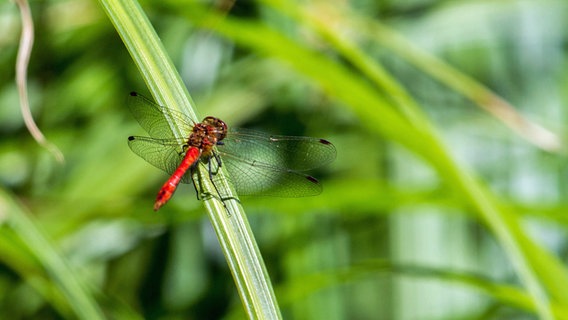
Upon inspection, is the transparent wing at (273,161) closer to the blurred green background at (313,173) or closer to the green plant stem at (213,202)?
the blurred green background at (313,173)

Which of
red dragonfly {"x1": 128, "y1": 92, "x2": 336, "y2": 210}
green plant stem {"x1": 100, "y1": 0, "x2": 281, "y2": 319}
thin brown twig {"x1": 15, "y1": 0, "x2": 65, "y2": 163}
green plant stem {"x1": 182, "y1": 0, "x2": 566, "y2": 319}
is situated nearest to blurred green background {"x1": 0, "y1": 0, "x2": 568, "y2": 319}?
green plant stem {"x1": 182, "y1": 0, "x2": 566, "y2": 319}

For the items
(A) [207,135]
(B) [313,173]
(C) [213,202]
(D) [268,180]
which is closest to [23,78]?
(A) [207,135]

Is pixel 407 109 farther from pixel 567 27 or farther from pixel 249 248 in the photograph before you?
pixel 567 27

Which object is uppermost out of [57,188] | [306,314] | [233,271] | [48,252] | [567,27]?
[567,27]

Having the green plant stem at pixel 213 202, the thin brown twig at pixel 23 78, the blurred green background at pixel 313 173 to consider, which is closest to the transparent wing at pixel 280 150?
the blurred green background at pixel 313 173

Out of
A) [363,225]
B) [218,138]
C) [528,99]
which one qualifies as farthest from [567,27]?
[218,138]

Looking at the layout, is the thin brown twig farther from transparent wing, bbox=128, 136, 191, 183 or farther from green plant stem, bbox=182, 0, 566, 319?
green plant stem, bbox=182, 0, 566, 319
